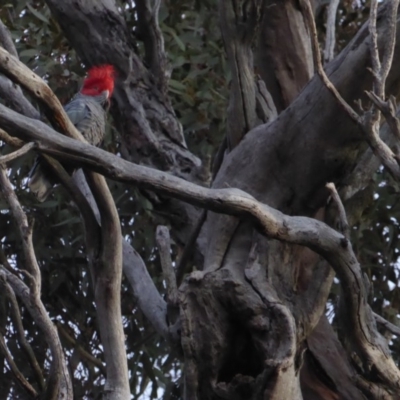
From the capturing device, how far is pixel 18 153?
1559 mm

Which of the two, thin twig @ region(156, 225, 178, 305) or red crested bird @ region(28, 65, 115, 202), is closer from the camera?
thin twig @ region(156, 225, 178, 305)

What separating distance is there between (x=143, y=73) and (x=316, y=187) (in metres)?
0.80

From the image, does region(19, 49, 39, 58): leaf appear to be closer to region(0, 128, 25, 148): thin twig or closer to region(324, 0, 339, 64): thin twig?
region(324, 0, 339, 64): thin twig

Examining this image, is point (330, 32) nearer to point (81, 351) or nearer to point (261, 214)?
point (261, 214)

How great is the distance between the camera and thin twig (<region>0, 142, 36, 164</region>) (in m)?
1.54

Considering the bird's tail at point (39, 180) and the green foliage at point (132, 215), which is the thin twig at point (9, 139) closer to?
the bird's tail at point (39, 180)

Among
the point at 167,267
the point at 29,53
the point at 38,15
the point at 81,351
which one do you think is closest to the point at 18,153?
the point at 167,267

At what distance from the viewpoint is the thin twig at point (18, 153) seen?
1.54 meters

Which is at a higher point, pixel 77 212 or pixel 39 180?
pixel 77 212

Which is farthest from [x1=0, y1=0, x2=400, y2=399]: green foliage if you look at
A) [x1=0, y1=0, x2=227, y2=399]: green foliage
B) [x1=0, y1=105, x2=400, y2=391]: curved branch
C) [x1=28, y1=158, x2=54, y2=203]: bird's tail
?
[x1=0, y1=105, x2=400, y2=391]: curved branch

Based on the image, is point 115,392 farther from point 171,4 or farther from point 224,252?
point 171,4

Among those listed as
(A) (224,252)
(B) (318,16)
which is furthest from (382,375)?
(B) (318,16)

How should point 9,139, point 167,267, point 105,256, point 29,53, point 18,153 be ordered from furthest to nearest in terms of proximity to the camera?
point 29,53, point 167,267, point 105,256, point 9,139, point 18,153

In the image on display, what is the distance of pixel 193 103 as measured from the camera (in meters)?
3.28
